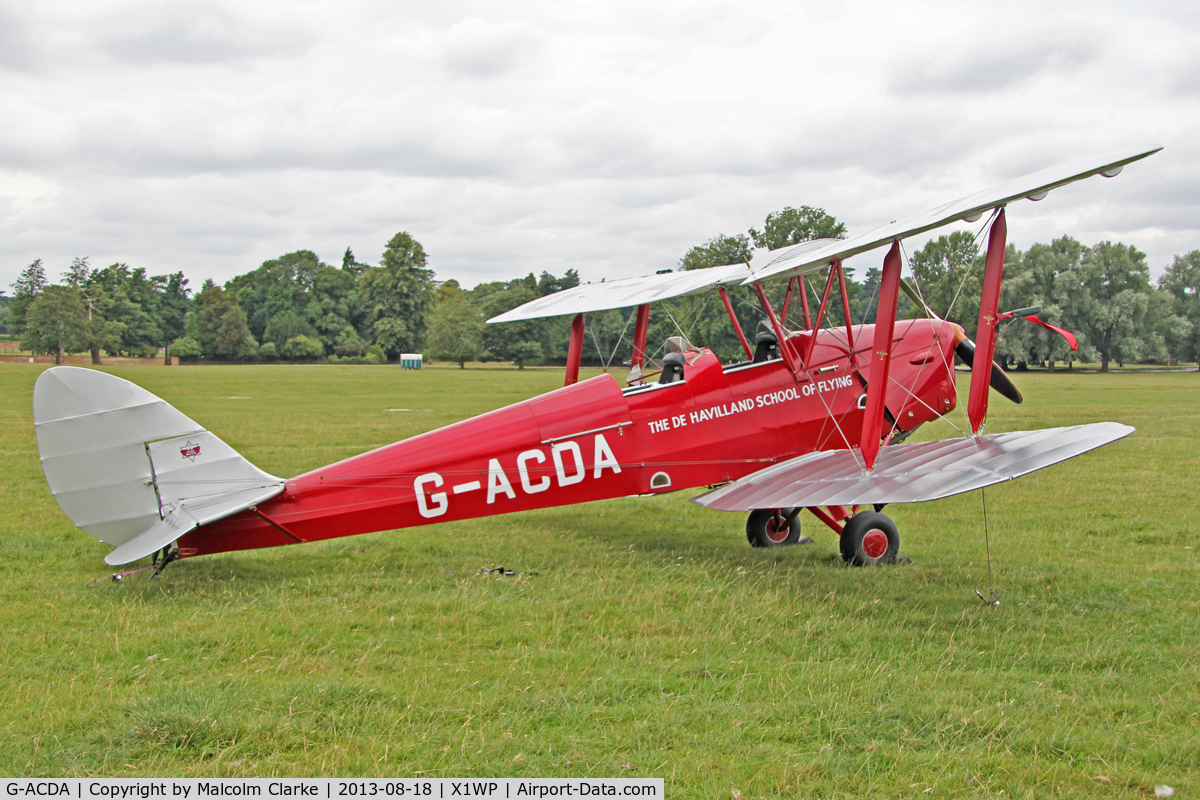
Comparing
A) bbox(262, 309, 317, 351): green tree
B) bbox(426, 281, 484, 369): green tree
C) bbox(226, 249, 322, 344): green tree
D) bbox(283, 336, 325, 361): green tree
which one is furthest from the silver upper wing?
bbox(226, 249, 322, 344): green tree

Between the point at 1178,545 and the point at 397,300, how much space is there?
107 metres

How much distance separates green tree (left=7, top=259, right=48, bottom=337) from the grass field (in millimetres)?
106018

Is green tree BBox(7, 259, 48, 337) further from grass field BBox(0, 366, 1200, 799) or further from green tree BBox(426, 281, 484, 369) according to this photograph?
grass field BBox(0, 366, 1200, 799)

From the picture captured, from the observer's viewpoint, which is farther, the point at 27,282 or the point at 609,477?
the point at 27,282

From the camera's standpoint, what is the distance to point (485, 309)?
313 ft

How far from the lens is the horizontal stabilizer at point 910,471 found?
5.86 m

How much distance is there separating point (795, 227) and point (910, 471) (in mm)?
60218

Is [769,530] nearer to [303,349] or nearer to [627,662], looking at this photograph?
[627,662]

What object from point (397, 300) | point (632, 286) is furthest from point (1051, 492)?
point (397, 300)

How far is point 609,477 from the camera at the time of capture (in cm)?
743

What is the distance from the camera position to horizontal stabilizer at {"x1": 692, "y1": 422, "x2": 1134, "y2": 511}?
5.86 metres

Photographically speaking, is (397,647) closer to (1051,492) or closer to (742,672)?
→ (742,672)

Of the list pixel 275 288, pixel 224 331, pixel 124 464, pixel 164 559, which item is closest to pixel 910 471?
pixel 164 559

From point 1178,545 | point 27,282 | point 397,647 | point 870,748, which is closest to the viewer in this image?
point 870,748
